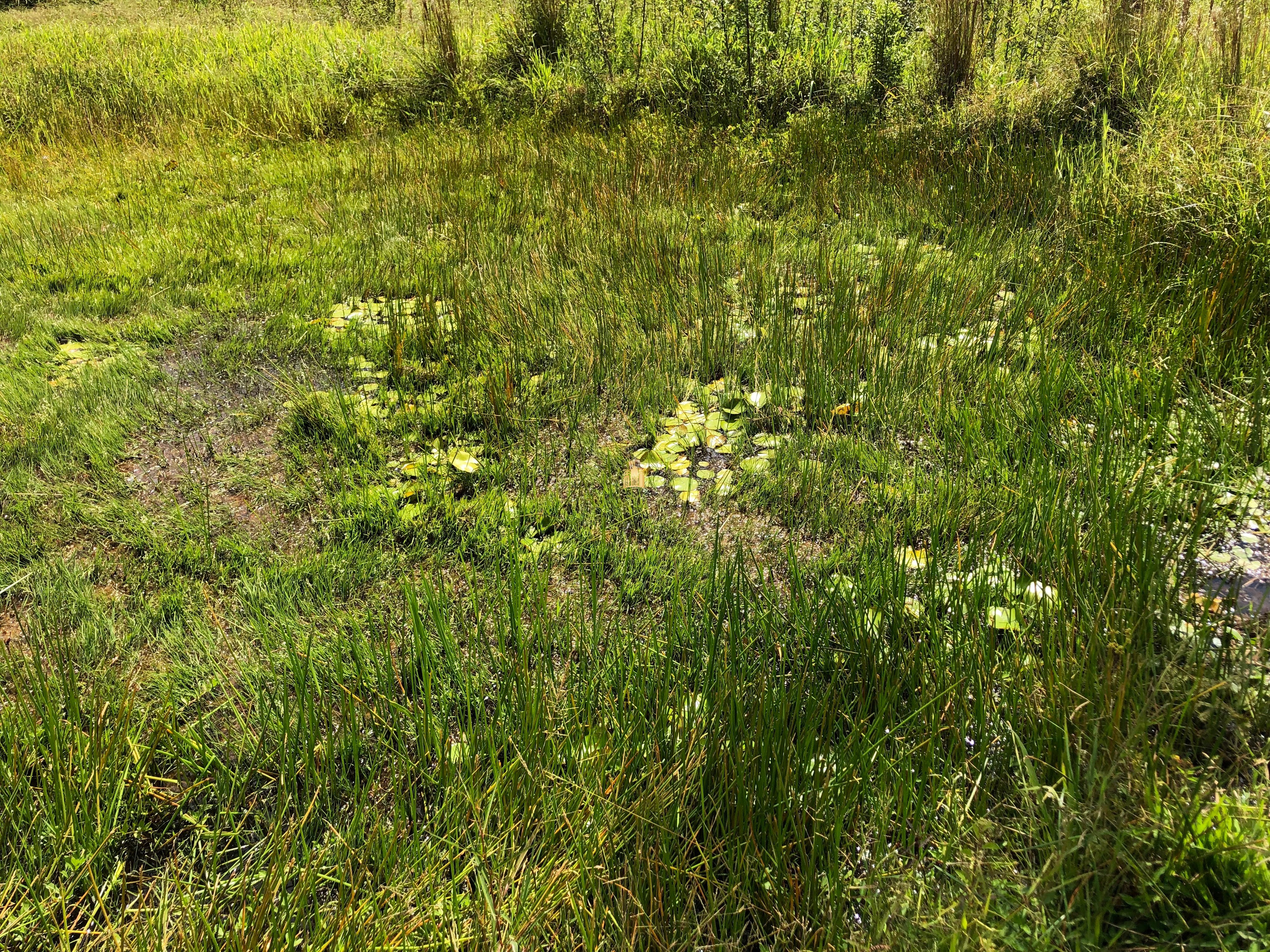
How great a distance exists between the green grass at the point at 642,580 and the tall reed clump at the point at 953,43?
5.29ft

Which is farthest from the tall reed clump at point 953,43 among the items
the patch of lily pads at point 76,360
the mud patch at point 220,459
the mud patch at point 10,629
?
the mud patch at point 10,629

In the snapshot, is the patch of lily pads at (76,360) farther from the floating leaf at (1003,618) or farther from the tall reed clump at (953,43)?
the tall reed clump at (953,43)

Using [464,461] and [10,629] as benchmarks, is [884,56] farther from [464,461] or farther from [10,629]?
[10,629]

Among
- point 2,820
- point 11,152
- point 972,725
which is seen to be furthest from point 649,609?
point 11,152

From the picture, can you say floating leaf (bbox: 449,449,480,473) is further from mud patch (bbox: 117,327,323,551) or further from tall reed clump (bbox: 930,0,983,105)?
tall reed clump (bbox: 930,0,983,105)

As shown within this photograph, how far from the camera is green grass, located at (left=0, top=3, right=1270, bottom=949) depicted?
1423mm

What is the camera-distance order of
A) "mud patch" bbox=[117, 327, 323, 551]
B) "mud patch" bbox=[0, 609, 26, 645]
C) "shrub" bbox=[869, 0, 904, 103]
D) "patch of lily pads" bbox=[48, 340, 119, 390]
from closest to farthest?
"mud patch" bbox=[0, 609, 26, 645]
"mud patch" bbox=[117, 327, 323, 551]
"patch of lily pads" bbox=[48, 340, 119, 390]
"shrub" bbox=[869, 0, 904, 103]

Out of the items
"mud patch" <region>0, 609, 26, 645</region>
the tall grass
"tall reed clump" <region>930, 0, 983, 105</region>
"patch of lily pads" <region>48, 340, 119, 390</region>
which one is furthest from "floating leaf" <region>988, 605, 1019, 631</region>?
"tall reed clump" <region>930, 0, 983, 105</region>

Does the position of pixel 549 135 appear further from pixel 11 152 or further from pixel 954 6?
pixel 11 152

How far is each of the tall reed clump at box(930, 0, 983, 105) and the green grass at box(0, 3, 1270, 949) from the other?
161 centimetres

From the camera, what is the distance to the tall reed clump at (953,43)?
5.87m

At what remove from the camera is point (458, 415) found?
3.18m

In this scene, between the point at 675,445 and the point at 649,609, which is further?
the point at 675,445

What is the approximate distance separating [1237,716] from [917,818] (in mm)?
624
